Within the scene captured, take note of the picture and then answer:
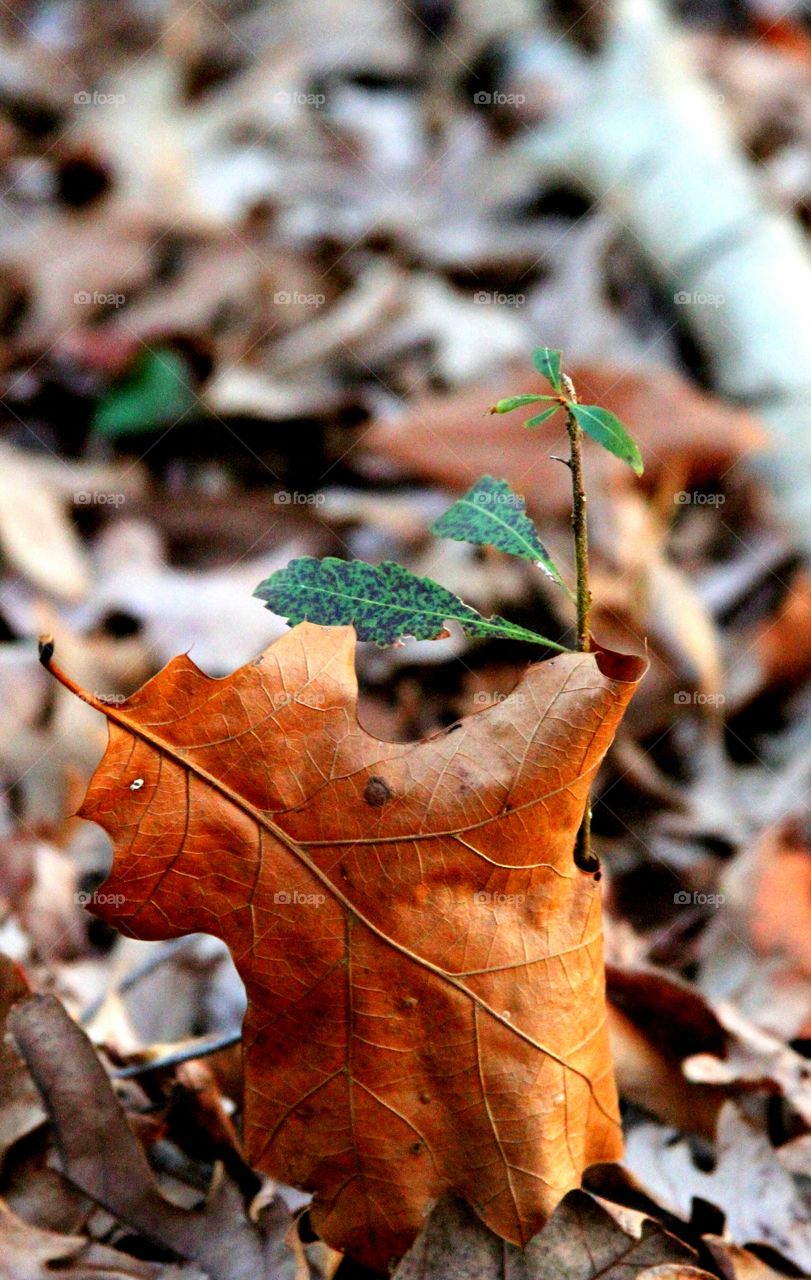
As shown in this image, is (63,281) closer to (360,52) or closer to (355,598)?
(360,52)

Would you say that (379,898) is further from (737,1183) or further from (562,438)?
(562,438)

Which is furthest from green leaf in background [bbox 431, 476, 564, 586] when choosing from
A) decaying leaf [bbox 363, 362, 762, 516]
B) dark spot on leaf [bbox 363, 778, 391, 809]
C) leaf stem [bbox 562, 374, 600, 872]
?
decaying leaf [bbox 363, 362, 762, 516]

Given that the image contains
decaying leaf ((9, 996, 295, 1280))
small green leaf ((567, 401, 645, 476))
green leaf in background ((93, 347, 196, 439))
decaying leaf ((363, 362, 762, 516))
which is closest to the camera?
small green leaf ((567, 401, 645, 476))

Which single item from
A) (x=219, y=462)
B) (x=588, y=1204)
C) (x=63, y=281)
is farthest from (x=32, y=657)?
(x=63, y=281)

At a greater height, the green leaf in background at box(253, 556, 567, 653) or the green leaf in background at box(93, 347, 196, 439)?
the green leaf in background at box(253, 556, 567, 653)

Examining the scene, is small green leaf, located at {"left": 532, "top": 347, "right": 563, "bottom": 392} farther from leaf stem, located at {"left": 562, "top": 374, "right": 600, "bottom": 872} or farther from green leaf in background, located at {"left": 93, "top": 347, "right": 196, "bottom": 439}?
green leaf in background, located at {"left": 93, "top": 347, "right": 196, "bottom": 439}

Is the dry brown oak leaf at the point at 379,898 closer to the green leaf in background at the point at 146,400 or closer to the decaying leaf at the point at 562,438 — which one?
the decaying leaf at the point at 562,438

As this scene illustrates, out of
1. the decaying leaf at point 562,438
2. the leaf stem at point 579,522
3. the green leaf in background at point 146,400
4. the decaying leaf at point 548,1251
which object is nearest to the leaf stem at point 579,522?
the leaf stem at point 579,522

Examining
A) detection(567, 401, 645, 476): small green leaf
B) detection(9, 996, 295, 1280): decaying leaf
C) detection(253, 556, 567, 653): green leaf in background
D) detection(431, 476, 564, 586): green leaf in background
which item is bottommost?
detection(9, 996, 295, 1280): decaying leaf
